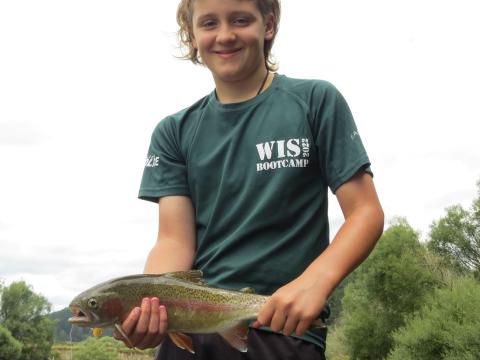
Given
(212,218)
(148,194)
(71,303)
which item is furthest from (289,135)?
(71,303)

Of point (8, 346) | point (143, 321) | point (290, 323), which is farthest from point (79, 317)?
point (8, 346)

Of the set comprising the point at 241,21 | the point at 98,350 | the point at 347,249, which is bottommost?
the point at 98,350

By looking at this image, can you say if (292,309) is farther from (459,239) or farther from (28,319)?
(28,319)

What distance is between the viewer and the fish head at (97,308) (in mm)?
3301

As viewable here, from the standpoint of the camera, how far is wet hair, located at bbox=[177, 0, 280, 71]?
4035 mm

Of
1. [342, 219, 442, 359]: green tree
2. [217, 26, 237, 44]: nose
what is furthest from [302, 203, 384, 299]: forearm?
Answer: [342, 219, 442, 359]: green tree

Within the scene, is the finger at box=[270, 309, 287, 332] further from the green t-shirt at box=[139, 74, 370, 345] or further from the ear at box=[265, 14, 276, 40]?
the ear at box=[265, 14, 276, 40]

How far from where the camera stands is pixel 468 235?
163 ft

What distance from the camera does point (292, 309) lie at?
310cm

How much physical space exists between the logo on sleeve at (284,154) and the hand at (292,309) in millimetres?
741

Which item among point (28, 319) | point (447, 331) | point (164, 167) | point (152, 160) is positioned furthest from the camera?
point (28, 319)

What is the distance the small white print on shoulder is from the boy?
4cm

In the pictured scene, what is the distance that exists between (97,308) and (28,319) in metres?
85.1

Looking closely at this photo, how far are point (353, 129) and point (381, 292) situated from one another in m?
47.9
